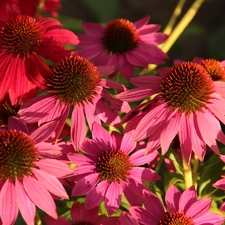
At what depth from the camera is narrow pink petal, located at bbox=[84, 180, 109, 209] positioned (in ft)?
2.69

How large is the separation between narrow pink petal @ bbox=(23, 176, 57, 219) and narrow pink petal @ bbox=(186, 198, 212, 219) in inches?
8.3

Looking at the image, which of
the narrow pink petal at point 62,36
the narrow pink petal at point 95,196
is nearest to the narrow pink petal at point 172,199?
the narrow pink petal at point 95,196

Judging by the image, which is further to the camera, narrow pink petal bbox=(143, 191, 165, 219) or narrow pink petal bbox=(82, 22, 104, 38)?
narrow pink petal bbox=(82, 22, 104, 38)

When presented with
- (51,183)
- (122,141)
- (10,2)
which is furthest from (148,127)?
(10,2)

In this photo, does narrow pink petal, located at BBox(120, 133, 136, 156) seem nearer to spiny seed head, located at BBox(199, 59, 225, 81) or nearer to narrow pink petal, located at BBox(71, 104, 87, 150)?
narrow pink petal, located at BBox(71, 104, 87, 150)

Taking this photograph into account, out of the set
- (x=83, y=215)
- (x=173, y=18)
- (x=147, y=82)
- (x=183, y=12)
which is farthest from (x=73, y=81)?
(x=183, y=12)

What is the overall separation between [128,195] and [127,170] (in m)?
0.06

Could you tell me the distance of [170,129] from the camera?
0.85 meters

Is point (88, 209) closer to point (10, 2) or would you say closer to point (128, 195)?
point (128, 195)

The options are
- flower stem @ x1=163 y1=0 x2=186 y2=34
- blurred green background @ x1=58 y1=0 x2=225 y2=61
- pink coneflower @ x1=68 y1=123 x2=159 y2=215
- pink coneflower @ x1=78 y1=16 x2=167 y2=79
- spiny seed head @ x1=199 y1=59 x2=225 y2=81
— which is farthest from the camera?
blurred green background @ x1=58 y1=0 x2=225 y2=61

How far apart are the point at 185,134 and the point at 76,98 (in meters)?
0.20

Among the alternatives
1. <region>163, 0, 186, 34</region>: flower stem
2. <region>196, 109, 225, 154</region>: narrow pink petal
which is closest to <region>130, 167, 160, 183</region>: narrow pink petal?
<region>196, 109, 225, 154</region>: narrow pink petal

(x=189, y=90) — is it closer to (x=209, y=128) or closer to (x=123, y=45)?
(x=209, y=128)

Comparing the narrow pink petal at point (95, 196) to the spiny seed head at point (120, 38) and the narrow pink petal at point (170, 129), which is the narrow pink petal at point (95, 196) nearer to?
the narrow pink petal at point (170, 129)
